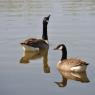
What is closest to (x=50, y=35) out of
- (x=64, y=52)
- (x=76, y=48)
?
(x=76, y=48)

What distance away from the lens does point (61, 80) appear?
14.8 m

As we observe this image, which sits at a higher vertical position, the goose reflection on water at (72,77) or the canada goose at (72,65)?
the canada goose at (72,65)

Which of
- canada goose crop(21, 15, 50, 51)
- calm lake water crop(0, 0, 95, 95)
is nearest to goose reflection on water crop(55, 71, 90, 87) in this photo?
calm lake water crop(0, 0, 95, 95)

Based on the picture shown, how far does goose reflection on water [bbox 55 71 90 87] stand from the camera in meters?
14.4

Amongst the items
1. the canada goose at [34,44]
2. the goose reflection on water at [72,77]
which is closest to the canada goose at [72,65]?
the goose reflection on water at [72,77]

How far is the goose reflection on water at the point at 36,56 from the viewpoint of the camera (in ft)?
53.6

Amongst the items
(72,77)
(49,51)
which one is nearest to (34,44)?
(49,51)

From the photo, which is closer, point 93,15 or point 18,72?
point 18,72

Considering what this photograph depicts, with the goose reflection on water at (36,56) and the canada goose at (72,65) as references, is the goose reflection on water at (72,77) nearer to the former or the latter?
the canada goose at (72,65)

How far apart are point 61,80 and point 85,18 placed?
13.5 meters

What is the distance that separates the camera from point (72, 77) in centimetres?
1537

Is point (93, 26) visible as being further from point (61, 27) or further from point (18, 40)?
point (18, 40)

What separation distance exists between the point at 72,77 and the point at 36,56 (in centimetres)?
384

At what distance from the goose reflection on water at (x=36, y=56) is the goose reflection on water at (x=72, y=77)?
608 mm
